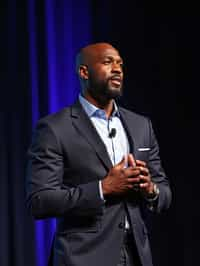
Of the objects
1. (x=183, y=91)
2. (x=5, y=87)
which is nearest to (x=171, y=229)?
(x=183, y=91)

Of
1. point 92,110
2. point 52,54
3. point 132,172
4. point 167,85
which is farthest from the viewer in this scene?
point 167,85

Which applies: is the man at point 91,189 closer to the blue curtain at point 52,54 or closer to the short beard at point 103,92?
the short beard at point 103,92

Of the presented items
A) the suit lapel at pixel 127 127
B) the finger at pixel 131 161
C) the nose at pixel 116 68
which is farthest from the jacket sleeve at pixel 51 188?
the nose at pixel 116 68

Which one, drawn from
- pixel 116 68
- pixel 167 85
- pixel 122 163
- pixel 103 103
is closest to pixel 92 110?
pixel 103 103

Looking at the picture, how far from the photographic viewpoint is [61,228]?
5.08 feet

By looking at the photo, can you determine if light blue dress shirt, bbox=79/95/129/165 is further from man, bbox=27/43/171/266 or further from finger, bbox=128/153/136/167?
finger, bbox=128/153/136/167

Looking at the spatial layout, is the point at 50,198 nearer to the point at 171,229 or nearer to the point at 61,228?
the point at 61,228

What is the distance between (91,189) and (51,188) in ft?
0.39

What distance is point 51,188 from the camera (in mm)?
1488

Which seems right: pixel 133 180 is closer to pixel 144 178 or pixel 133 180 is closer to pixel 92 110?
pixel 144 178

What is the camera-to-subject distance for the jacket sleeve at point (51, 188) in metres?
1.46

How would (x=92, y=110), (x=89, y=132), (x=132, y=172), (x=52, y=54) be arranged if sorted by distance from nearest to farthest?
(x=132, y=172)
(x=89, y=132)
(x=92, y=110)
(x=52, y=54)

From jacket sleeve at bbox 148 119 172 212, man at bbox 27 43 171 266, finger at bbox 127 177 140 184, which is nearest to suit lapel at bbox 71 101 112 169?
man at bbox 27 43 171 266

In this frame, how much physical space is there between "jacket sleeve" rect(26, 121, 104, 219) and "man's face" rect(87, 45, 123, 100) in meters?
0.24
